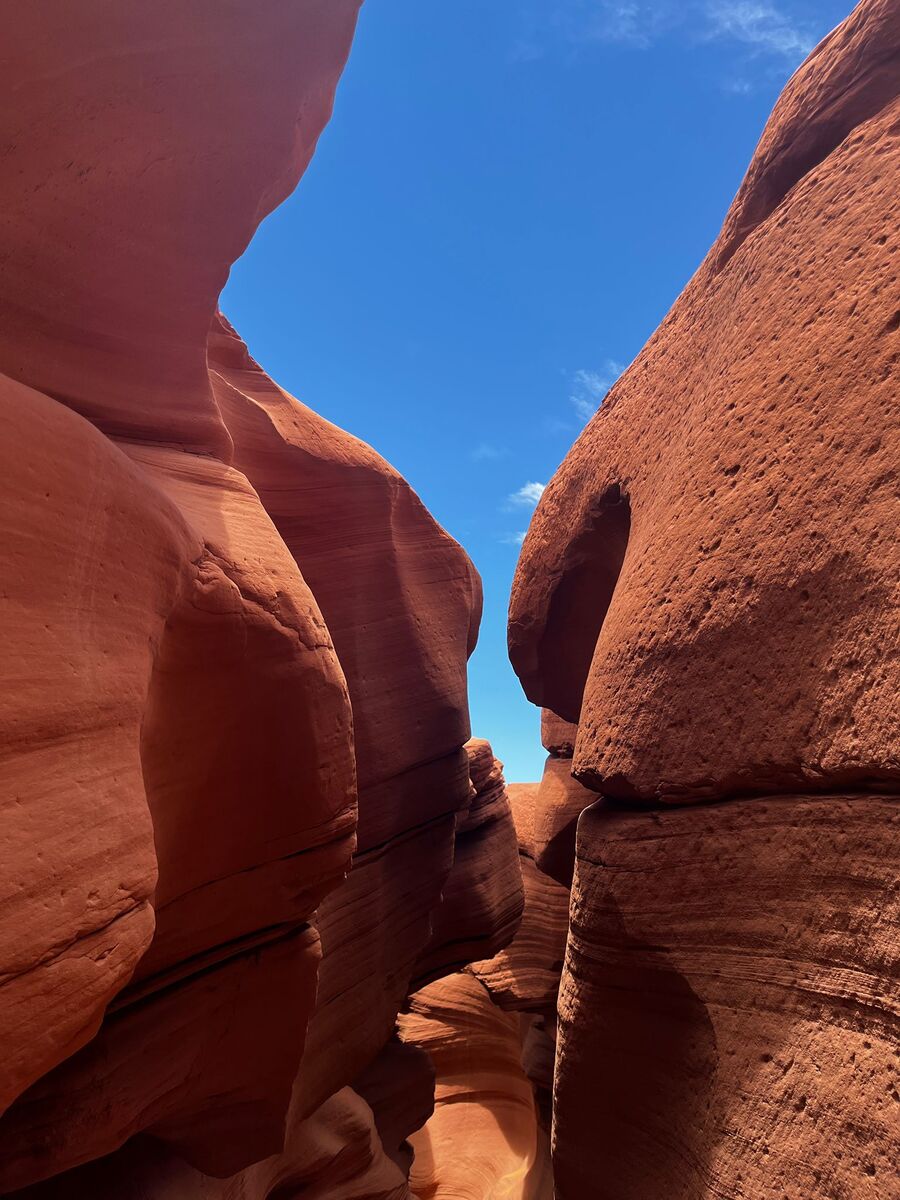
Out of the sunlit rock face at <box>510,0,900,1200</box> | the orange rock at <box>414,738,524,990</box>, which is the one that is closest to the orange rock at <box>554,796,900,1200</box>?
the sunlit rock face at <box>510,0,900,1200</box>

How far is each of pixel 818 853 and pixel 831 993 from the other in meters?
0.37

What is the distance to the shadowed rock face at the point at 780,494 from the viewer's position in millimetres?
2480

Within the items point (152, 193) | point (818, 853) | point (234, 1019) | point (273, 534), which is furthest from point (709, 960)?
point (152, 193)

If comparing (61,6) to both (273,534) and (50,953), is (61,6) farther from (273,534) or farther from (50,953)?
(50,953)

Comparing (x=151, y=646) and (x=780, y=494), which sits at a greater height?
(x=780, y=494)

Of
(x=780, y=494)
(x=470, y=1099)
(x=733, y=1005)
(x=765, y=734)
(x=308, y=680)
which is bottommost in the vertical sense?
(x=470, y=1099)

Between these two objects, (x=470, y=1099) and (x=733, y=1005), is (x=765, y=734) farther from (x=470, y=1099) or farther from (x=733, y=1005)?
(x=470, y=1099)

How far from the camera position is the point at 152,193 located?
3125mm

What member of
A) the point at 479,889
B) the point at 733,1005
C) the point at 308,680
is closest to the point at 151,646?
the point at 308,680

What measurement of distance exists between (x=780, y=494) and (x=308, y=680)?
179 cm

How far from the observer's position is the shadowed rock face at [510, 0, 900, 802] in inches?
97.7

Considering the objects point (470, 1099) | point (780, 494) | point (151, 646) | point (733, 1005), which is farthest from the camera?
point (470, 1099)

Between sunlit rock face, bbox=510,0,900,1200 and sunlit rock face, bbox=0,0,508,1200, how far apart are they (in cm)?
119

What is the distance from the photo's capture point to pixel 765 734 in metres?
2.64
